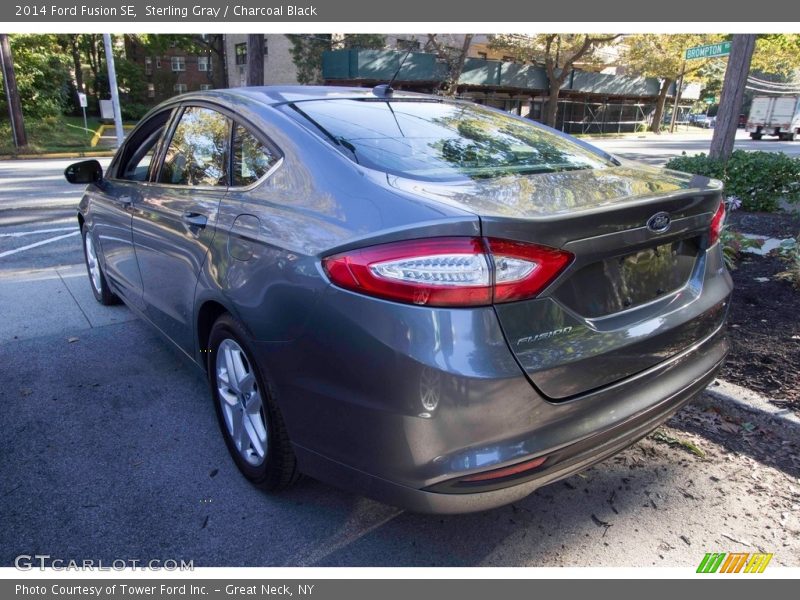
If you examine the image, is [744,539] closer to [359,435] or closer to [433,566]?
[433,566]

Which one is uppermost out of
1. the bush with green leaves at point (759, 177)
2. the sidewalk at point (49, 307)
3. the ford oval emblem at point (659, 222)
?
the ford oval emblem at point (659, 222)

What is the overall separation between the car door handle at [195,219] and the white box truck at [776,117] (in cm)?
4530

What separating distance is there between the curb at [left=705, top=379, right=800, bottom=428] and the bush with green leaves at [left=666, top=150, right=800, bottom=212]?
17.9ft

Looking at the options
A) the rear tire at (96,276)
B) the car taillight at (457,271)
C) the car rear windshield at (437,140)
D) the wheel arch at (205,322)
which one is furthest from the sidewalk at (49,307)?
the car taillight at (457,271)

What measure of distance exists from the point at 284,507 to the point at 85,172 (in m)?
2.95

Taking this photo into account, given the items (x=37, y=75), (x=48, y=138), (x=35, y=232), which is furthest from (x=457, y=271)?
(x=37, y=75)

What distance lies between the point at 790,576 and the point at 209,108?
3217 millimetres

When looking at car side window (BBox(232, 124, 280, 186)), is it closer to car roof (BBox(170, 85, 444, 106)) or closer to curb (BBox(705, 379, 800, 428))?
car roof (BBox(170, 85, 444, 106))

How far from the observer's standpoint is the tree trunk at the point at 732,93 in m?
7.83

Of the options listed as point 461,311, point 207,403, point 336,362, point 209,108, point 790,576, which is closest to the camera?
point 461,311

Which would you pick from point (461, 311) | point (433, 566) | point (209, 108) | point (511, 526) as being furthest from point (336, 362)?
point (209, 108)

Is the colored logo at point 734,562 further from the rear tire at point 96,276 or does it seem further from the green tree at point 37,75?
the green tree at point 37,75

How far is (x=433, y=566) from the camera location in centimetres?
229

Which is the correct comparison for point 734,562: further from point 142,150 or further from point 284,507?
point 142,150
